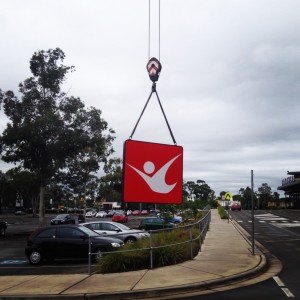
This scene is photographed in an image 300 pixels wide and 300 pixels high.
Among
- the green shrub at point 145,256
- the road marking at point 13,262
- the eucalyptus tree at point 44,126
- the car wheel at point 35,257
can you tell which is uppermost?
the eucalyptus tree at point 44,126

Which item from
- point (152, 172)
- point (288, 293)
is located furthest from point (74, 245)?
point (288, 293)

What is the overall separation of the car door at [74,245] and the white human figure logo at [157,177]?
523cm

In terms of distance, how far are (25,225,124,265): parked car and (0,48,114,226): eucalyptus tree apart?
56.8 ft

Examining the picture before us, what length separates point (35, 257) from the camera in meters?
15.7

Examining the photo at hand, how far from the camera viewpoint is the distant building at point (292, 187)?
227 ft

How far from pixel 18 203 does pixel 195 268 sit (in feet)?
413

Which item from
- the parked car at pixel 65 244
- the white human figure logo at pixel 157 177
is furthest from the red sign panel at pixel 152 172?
the parked car at pixel 65 244

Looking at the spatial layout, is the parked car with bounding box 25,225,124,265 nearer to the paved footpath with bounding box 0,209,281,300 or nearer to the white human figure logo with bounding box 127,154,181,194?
the paved footpath with bounding box 0,209,281,300

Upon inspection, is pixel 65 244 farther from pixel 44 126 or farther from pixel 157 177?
pixel 44 126

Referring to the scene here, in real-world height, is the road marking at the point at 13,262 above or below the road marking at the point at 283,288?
below

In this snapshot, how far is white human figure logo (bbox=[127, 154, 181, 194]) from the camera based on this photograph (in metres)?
11.1

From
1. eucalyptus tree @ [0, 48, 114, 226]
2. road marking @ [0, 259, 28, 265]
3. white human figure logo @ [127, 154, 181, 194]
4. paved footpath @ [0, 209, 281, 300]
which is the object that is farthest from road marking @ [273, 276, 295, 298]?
eucalyptus tree @ [0, 48, 114, 226]

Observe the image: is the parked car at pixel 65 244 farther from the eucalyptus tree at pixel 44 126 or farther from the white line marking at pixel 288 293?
the eucalyptus tree at pixel 44 126

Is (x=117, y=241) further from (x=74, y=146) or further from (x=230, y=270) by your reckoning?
(x=74, y=146)
